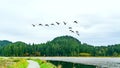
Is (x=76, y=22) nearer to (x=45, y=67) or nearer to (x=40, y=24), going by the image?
(x=40, y=24)

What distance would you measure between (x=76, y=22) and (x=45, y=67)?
96.6 feet

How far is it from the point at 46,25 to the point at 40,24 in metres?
0.86

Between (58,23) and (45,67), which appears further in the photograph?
(45,67)

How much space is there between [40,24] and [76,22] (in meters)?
4.13

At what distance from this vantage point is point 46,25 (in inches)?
1235

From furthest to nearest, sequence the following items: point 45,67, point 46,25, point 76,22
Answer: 1. point 45,67
2. point 46,25
3. point 76,22

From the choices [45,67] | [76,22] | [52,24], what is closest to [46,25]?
[52,24]

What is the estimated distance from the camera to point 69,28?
30.2m

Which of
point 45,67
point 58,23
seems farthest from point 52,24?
point 45,67

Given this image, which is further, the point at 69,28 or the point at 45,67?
the point at 45,67

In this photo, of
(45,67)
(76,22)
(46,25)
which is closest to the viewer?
(76,22)

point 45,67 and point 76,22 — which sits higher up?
point 76,22

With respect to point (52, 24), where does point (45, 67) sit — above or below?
below

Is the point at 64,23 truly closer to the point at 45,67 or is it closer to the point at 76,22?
the point at 76,22
